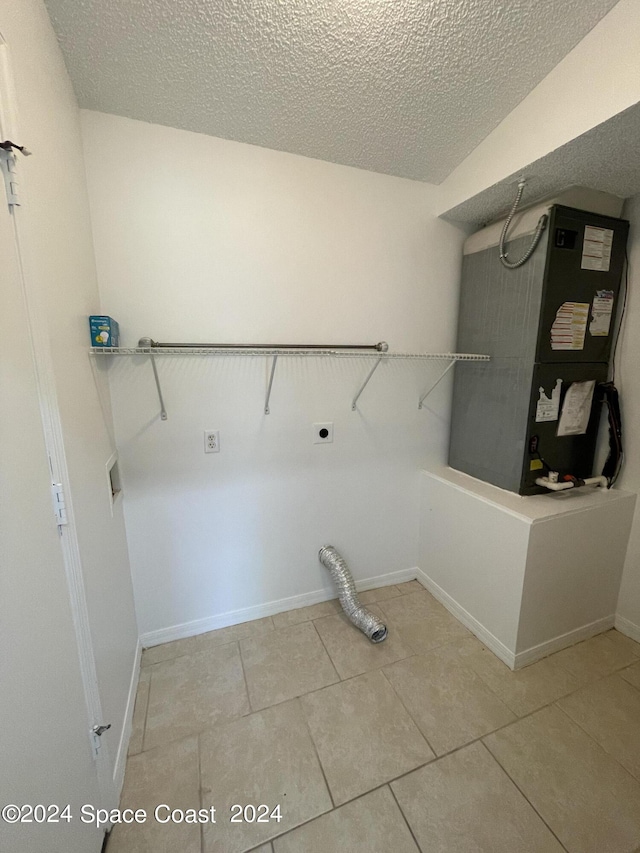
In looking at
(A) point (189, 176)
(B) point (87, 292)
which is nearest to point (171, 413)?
(B) point (87, 292)

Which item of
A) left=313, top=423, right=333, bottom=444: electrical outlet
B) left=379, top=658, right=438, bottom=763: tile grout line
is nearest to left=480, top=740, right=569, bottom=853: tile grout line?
left=379, top=658, right=438, bottom=763: tile grout line

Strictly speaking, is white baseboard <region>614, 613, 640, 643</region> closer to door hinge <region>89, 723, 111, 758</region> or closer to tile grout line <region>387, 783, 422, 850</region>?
tile grout line <region>387, 783, 422, 850</region>

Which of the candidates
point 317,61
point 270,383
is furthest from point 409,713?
point 317,61

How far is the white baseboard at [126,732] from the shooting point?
109cm

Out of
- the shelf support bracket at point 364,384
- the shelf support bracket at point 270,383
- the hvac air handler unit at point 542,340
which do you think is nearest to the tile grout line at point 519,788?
the hvac air handler unit at point 542,340

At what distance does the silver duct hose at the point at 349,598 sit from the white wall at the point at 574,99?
6.70ft

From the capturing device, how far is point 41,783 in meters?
0.65

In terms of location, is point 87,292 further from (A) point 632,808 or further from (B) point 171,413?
(A) point 632,808

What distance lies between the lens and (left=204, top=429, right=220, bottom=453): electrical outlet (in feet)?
5.25

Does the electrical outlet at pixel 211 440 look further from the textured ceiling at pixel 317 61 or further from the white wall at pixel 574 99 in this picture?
the white wall at pixel 574 99

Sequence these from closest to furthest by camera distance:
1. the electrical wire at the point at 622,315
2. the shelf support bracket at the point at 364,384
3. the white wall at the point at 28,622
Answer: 1. the white wall at the point at 28,622
2. the electrical wire at the point at 622,315
3. the shelf support bracket at the point at 364,384

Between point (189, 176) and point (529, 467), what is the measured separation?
2.10 m

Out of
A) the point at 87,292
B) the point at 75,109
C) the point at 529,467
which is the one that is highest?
the point at 75,109

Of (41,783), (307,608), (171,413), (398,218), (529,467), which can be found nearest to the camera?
(41,783)
